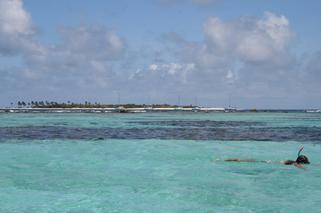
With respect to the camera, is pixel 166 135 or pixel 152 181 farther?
pixel 166 135

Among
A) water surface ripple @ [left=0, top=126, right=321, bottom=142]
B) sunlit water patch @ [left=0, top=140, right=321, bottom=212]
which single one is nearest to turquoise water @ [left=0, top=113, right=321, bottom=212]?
sunlit water patch @ [left=0, top=140, right=321, bottom=212]

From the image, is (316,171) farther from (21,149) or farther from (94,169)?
(21,149)

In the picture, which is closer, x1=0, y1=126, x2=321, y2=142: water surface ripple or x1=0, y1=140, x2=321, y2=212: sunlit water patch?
x1=0, y1=140, x2=321, y2=212: sunlit water patch

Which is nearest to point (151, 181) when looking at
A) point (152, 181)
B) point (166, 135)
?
point (152, 181)

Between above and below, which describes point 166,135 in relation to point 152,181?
above

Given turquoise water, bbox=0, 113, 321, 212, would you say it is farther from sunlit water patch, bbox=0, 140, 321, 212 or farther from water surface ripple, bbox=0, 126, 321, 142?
water surface ripple, bbox=0, 126, 321, 142

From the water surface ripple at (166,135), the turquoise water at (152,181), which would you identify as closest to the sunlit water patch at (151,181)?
the turquoise water at (152,181)

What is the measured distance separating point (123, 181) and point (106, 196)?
2904 millimetres

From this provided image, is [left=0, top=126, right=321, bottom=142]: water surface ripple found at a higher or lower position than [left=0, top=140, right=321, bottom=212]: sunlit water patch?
higher

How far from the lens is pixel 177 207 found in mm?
15375

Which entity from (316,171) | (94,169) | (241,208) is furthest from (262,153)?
(241,208)

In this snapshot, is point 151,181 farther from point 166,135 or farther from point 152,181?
point 166,135

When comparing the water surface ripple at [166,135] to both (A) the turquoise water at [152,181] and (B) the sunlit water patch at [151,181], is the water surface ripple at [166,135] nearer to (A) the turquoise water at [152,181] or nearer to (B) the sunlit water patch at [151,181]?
(A) the turquoise water at [152,181]

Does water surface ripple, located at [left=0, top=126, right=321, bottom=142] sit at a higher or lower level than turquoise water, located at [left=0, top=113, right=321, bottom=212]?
higher
